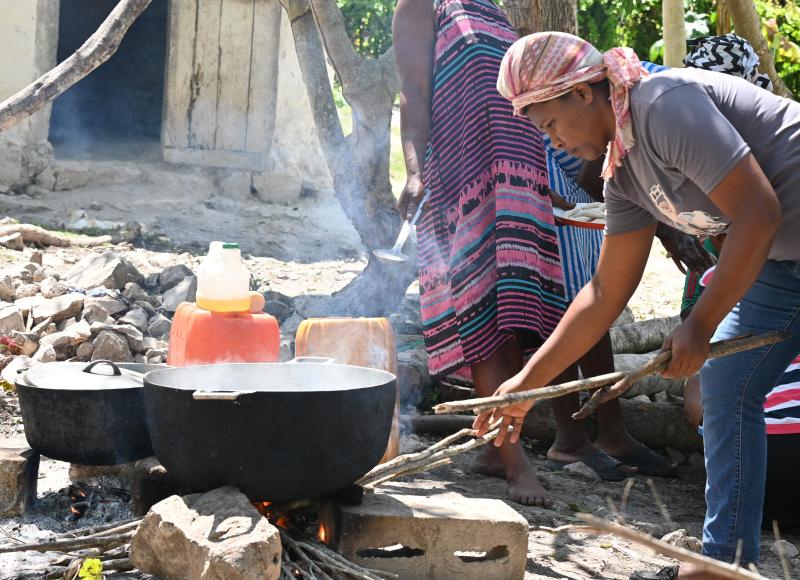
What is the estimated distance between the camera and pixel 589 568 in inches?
119

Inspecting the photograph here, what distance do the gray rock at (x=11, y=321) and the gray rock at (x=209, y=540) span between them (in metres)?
2.80

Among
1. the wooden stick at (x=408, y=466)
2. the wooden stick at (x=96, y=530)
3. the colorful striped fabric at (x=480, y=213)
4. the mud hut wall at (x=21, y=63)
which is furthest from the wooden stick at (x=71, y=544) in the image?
the mud hut wall at (x=21, y=63)

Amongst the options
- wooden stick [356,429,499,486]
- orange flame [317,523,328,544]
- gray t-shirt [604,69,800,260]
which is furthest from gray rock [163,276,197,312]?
gray t-shirt [604,69,800,260]

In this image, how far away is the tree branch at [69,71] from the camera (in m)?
5.40

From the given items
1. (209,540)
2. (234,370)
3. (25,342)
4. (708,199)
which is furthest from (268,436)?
(25,342)

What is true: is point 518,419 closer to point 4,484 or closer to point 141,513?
point 141,513

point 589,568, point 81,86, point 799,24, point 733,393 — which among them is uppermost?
point 799,24

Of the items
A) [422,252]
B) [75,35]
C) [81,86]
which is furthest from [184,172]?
[422,252]

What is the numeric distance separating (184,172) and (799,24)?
6.83m

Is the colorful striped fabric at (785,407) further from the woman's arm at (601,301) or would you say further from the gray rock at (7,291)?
the gray rock at (7,291)

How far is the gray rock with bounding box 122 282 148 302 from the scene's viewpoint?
5.70 meters

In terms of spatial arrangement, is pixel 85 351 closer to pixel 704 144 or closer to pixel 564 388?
pixel 564 388

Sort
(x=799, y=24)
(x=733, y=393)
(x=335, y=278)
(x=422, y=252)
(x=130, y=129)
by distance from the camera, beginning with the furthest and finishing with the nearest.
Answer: (x=130, y=129) < (x=799, y=24) < (x=335, y=278) < (x=422, y=252) < (x=733, y=393)

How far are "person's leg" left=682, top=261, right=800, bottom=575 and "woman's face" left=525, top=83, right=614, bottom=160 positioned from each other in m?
0.56
